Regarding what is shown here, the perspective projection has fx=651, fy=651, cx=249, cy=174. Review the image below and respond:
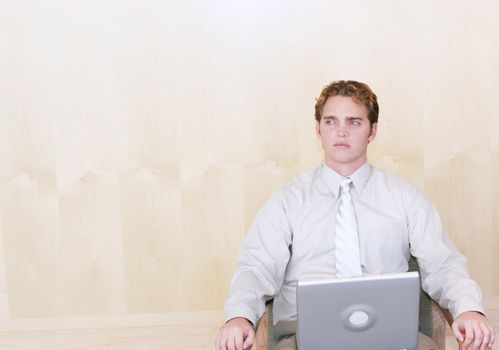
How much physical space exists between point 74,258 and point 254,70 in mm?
1254

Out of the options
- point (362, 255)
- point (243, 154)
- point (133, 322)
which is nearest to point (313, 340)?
point (362, 255)

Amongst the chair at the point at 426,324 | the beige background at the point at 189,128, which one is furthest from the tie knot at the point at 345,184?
the beige background at the point at 189,128

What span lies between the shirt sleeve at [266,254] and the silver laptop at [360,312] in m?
0.35

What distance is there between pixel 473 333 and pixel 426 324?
31 cm

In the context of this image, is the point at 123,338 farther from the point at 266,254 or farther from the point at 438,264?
the point at 438,264

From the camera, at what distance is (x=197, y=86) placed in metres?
3.03

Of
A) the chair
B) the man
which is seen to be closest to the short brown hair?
the man

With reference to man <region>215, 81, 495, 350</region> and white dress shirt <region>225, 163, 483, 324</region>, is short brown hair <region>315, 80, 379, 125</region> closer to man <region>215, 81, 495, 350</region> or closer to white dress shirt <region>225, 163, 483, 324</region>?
man <region>215, 81, 495, 350</region>

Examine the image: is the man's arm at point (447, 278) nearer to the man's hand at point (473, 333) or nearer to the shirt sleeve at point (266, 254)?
the man's hand at point (473, 333)

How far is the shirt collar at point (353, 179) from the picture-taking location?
222cm

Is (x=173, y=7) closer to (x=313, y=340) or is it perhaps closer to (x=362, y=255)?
(x=362, y=255)

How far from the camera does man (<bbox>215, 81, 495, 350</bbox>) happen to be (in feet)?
7.02

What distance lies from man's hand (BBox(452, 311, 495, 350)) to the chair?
0.11 m

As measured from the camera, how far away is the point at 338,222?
2.19 metres
